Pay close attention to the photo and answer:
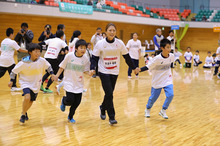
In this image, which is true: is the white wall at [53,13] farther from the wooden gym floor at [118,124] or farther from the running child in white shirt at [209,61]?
the wooden gym floor at [118,124]

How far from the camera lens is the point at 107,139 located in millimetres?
3973

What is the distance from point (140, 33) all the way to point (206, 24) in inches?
272

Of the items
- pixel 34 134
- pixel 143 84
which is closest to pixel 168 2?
pixel 143 84

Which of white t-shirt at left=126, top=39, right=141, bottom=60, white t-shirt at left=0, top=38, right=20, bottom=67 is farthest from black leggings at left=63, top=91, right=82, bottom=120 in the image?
white t-shirt at left=126, top=39, right=141, bottom=60

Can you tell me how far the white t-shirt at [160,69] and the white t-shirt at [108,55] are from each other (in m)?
0.72

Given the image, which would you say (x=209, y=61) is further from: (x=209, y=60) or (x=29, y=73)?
(x=29, y=73)

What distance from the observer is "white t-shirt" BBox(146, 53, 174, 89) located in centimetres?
502

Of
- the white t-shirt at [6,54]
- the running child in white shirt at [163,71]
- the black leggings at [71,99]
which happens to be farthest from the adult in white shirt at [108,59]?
the white t-shirt at [6,54]

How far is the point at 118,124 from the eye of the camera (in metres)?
4.79

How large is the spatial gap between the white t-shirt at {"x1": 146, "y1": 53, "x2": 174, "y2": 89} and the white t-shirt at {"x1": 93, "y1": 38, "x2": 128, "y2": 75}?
2.36 feet

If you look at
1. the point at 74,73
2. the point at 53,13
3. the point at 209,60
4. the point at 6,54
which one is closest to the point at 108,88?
the point at 74,73

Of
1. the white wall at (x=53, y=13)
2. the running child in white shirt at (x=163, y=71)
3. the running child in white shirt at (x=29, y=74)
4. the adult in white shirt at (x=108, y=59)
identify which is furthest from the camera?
the white wall at (x=53, y=13)

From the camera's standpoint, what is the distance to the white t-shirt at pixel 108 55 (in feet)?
15.1

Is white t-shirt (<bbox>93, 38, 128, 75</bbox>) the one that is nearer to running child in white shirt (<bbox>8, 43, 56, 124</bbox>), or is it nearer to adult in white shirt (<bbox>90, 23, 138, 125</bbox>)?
adult in white shirt (<bbox>90, 23, 138, 125</bbox>)
